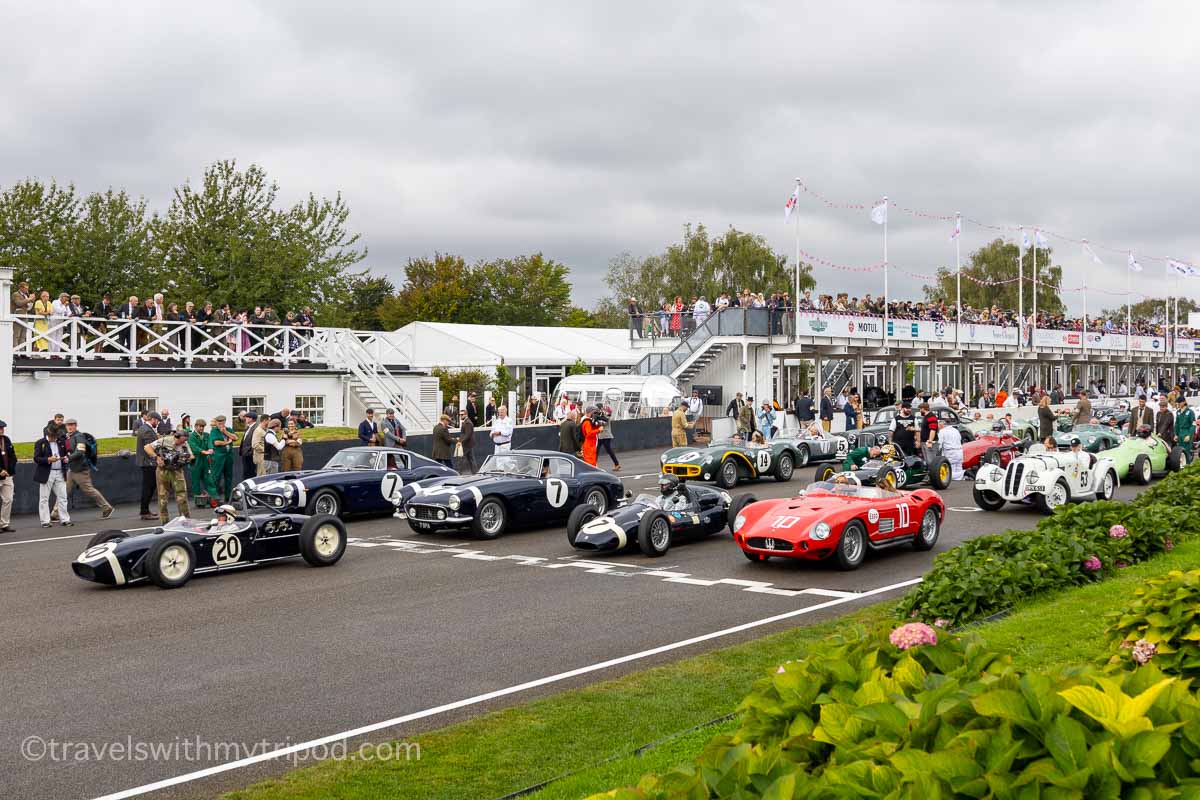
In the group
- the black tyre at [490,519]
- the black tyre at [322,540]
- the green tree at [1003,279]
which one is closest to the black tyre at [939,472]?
the black tyre at [490,519]

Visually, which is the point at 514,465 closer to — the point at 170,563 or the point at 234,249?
the point at 170,563

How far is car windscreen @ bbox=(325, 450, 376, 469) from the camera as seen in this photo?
20.2 m

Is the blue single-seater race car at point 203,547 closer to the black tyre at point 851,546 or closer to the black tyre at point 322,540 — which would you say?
the black tyre at point 322,540

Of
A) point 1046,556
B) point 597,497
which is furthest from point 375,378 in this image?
point 1046,556

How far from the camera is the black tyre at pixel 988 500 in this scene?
19672mm

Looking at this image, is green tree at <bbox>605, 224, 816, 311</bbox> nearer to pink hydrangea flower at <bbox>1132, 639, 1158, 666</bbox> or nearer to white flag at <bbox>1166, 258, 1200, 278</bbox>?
white flag at <bbox>1166, 258, 1200, 278</bbox>

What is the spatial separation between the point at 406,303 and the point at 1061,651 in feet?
236

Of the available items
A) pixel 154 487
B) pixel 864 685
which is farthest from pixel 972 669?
pixel 154 487

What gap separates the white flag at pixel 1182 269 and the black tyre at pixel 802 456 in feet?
145

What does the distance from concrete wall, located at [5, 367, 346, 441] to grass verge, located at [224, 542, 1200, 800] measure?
76.7 feet

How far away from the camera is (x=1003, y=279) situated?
101750 mm

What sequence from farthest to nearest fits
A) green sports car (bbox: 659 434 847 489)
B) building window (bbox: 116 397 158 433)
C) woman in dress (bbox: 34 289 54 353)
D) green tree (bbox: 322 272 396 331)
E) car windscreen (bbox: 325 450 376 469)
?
green tree (bbox: 322 272 396 331), building window (bbox: 116 397 158 433), woman in dress (bbox: 34 289 54 353), green sports car (bbox: 659 434 847 489), car windscreen (bbox: 325 450 376 469)

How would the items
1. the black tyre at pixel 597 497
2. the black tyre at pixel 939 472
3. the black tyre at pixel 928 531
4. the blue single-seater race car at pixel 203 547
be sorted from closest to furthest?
1. the blue single-seater race car at pixel 203 547
2. the black tyre at pixel 928 531
3. the black tyre at pixel 597 497
4. the black tyre at pixel 939 472

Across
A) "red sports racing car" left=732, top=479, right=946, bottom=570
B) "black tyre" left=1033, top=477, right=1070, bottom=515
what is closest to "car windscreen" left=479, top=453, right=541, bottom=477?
"red sports racing car" left=732, top=479, right=946, bottom=570
